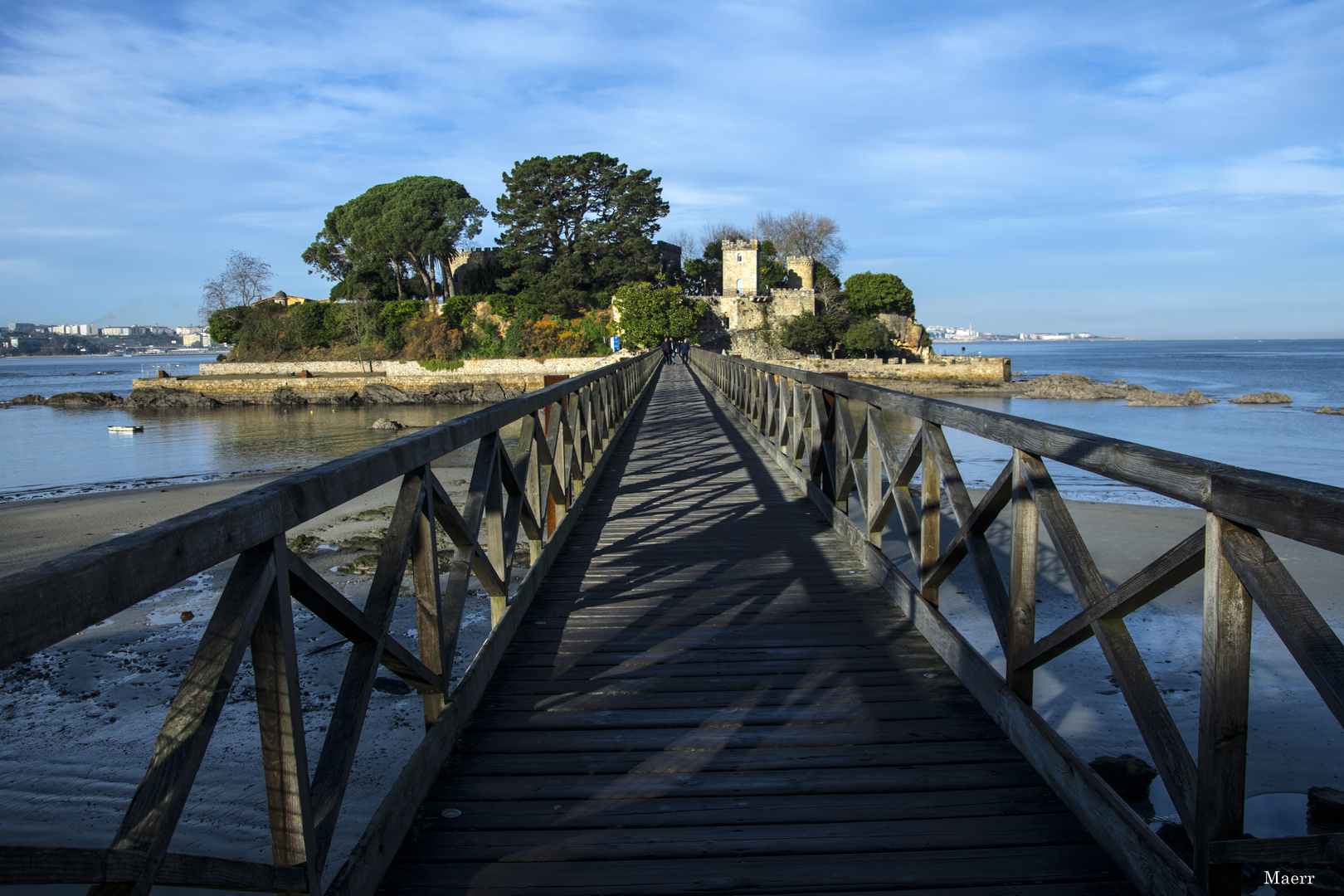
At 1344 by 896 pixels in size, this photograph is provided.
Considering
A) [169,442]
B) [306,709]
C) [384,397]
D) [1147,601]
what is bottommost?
[169,442]

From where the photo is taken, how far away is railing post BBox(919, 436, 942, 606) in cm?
341

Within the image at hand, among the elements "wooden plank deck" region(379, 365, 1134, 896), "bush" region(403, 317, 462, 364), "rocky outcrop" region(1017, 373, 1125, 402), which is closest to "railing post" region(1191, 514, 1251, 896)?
"wooden plank deck" region(379, 365, 1134, 896)

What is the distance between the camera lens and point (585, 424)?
711 cm

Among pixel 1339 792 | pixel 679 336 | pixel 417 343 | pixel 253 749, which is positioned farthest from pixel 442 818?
pixel 417 343

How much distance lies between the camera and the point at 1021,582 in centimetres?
253

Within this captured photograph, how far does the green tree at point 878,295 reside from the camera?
73.3 m

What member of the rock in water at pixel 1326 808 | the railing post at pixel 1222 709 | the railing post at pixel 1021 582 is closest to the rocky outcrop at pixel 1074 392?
the rock in water at pixel 1326 808

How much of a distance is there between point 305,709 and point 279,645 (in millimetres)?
4531

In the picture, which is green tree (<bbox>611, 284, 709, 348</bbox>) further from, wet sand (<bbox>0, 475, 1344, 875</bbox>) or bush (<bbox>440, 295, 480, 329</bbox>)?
wet sand (<bbox>0, 475, 1344, 875</bbox>)

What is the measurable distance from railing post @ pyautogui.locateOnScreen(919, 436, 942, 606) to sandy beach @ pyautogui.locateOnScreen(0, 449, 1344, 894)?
182 cm

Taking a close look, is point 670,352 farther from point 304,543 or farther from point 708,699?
point 708,699

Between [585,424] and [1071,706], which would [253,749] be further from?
[1071,706]

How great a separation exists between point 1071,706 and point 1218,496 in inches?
165

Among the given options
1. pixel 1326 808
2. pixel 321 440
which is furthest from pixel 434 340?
pixel 1326 808
